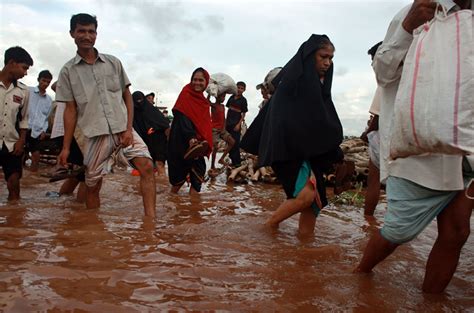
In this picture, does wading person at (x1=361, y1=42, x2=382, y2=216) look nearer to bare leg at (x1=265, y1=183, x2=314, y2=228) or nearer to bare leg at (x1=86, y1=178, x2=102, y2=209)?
bare leg at (x1=265, y1=183, x2=314, y2=228)

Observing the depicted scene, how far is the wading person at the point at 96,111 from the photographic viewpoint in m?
3.86

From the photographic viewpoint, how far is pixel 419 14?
2.01 m

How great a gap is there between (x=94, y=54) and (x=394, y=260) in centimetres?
296

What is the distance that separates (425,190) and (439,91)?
19.4 inches

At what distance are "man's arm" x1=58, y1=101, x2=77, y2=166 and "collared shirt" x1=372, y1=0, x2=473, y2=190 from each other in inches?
106

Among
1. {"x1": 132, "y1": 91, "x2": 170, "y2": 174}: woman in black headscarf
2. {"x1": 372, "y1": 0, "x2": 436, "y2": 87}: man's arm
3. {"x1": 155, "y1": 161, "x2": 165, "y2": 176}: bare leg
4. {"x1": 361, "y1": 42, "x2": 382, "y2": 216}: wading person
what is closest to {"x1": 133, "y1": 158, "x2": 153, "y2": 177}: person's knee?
{"x1": 361, "y1": 42, "x2": 382, "y2": 216}: wading person

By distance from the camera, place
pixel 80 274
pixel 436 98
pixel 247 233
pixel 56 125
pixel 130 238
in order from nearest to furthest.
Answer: pixel 436 98
pixel 80 274
pixel 130 238
pixel 247 233
pixel 56 125

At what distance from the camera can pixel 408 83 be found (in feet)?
6.32

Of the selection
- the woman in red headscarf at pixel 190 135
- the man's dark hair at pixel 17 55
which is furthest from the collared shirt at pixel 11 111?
the woman in red headscarf at pixel 190 135

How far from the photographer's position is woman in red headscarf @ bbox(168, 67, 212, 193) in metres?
5.78

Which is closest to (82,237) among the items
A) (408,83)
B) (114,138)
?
(114,138)

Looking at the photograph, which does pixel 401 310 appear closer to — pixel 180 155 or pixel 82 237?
pixel 82 237

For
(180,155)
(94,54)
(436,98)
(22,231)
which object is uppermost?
(94,54)

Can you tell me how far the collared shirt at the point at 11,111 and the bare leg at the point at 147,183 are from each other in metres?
1.62
